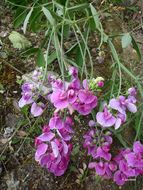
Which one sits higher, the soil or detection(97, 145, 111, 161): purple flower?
detection(97, 145, 111, 161): purple flower

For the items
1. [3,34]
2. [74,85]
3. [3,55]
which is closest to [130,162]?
[74,85]

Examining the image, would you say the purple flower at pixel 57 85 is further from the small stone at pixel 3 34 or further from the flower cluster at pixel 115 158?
the small stone at pixel 3 34

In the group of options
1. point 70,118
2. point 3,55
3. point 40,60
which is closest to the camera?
point 70,118

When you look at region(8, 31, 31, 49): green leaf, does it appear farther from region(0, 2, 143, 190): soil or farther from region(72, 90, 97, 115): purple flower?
region(72, 90, 97, 115): purple flower

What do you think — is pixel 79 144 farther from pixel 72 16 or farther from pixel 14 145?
pixel 72 16

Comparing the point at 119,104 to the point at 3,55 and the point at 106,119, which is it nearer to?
the point at 106,119

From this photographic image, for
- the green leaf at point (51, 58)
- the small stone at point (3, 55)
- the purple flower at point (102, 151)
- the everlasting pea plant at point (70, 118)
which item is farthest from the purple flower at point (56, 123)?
the small stone at point (3, 55)

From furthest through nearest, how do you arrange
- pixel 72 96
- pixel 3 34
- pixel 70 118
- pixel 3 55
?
pixel 3 34 → pixel 3 55 → pixel 70 118 → pixel 72 96

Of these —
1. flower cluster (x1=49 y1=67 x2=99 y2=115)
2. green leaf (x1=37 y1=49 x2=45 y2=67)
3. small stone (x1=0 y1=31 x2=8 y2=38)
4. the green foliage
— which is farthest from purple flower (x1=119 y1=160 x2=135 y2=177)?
small stone (x1=0 y1=31 x2=8 y2=38)

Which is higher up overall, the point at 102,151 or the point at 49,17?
the point at 49,17
